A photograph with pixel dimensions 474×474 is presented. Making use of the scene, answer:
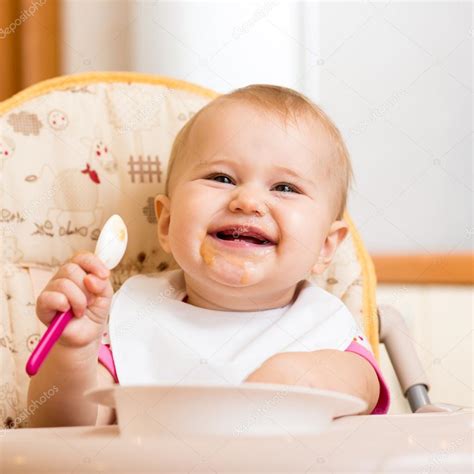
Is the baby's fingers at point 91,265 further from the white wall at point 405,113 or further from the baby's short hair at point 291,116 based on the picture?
the white wall at point 405,113

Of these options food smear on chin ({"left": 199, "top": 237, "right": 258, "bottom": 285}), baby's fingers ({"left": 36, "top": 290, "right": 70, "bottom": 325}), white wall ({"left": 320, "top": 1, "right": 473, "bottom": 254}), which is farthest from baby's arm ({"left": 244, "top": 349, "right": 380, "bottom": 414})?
white wall ({"left": 320, "top": 1, "right": 473, "bottom": 254})

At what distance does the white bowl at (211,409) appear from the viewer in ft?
1.82

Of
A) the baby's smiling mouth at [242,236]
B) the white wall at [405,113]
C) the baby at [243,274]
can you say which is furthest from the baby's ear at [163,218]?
the white wall at [405,113]

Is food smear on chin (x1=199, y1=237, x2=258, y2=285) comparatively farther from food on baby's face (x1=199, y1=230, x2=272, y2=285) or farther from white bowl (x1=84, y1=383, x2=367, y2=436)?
white bowl (x1=84, y1=383, x2=367, y2=436)

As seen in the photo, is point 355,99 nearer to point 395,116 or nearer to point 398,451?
point 395,116

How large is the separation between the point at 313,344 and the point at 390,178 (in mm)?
728

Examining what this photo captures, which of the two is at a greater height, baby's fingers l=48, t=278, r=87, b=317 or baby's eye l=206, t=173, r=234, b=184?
baby's eye l=206, t=173, r=234, b=184

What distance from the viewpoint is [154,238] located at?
3.65ft

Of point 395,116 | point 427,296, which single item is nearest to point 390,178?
point 395,116

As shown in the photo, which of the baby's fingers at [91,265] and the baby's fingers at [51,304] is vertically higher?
A: the baby's fingers at [91,265]

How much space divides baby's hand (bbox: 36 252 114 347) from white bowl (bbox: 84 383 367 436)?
158 millimetres

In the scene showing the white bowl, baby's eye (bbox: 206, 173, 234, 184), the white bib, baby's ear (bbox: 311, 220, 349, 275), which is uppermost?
baby's eye (bbox: 206, 173, 234, 184)

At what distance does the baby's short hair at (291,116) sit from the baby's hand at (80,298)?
1.08 ft

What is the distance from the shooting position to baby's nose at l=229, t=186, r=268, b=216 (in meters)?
0.88
